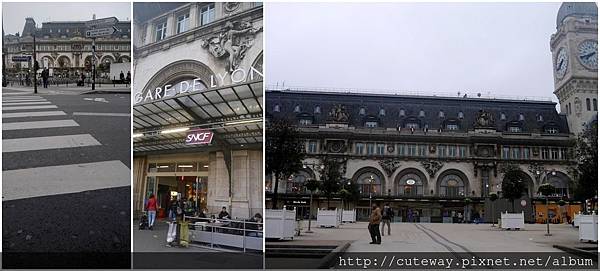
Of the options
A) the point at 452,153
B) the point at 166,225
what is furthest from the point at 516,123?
the point at 166,225

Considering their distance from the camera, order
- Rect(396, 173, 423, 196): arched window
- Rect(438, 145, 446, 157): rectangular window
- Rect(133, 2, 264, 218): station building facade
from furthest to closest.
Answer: Rect(396, 173, 423, 196): arched window → Rect(438, 145, 446, 157): rectangular window → Rect(133, 2, 264, 218): station building facade

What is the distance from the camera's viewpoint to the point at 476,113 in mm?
12633

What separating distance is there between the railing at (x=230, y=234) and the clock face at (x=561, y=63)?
18.3ft

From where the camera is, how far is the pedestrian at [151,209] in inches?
269

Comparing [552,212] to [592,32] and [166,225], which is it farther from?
[166,225]

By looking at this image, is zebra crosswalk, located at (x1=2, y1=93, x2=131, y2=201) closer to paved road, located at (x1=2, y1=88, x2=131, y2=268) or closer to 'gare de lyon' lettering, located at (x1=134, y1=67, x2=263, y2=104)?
paved road, located at (x1=2, y1=88, x2=131, y2=268)

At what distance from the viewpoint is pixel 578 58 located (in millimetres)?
8172

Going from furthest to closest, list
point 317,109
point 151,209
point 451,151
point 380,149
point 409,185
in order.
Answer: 1. point 409,185
2. point 451,151
3. point 380,149
4. point 317,109
5. point 151,209

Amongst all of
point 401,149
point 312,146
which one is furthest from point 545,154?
point 312,146

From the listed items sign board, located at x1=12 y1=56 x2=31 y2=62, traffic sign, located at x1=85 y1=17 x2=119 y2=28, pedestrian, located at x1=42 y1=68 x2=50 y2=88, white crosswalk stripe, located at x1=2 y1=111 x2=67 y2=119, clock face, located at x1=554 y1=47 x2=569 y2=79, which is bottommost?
white crosswalk stripe, located at x1=2 y1=111 x2=67 y2=119

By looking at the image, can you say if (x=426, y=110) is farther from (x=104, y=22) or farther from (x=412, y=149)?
(x=104, y=22)

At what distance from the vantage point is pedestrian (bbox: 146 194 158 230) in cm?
682

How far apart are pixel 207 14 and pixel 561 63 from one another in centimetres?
589

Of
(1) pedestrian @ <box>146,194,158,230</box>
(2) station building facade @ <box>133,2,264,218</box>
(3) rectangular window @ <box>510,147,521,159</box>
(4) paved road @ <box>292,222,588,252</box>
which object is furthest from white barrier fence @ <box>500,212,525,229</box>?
(1) pedestrian @ <box>146,194,158,230</box>
